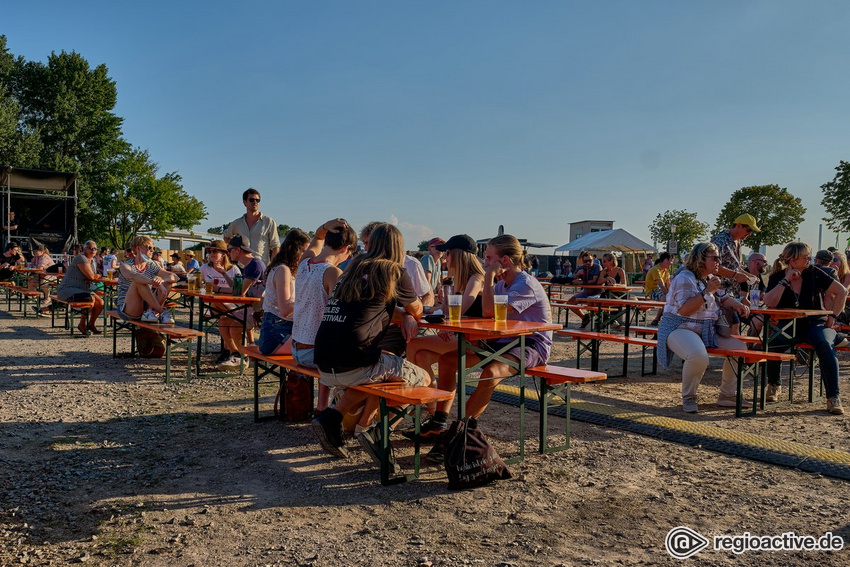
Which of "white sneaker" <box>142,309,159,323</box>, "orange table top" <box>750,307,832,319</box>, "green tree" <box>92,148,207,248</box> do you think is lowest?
"white sneaker" <box>142,309,159,323</box>

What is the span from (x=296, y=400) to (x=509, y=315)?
172cm

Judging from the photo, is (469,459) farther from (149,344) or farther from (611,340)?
(149,344)

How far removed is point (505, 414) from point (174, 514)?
2.82 metres

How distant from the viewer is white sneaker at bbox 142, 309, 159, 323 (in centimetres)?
728

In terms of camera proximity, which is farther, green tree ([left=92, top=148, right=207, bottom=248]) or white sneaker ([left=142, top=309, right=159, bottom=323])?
green tree ([left=92, top=148, right=207, bottom=248])

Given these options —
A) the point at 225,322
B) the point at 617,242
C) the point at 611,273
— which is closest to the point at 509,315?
the point at 225,322

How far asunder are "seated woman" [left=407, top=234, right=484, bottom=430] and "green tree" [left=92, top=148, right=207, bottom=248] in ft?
137

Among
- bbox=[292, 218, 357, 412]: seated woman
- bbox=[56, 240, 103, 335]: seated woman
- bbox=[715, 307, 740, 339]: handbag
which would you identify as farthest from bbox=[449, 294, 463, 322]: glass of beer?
bbox=[56, 240, 103, 335]: seated woman

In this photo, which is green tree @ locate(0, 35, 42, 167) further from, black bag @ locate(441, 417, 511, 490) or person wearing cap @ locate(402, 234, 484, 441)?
black bag @ locate(441, 417, 511, 490)

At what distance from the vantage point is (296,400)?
495cm

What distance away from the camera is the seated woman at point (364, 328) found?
3727 mm

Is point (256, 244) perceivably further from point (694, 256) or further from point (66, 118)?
point (66, 118)

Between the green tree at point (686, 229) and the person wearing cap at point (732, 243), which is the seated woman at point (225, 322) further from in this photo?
the green tree at point (686, 229)

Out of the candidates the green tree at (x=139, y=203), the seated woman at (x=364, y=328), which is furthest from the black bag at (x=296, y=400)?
the green tree at (x=139, y=203)
